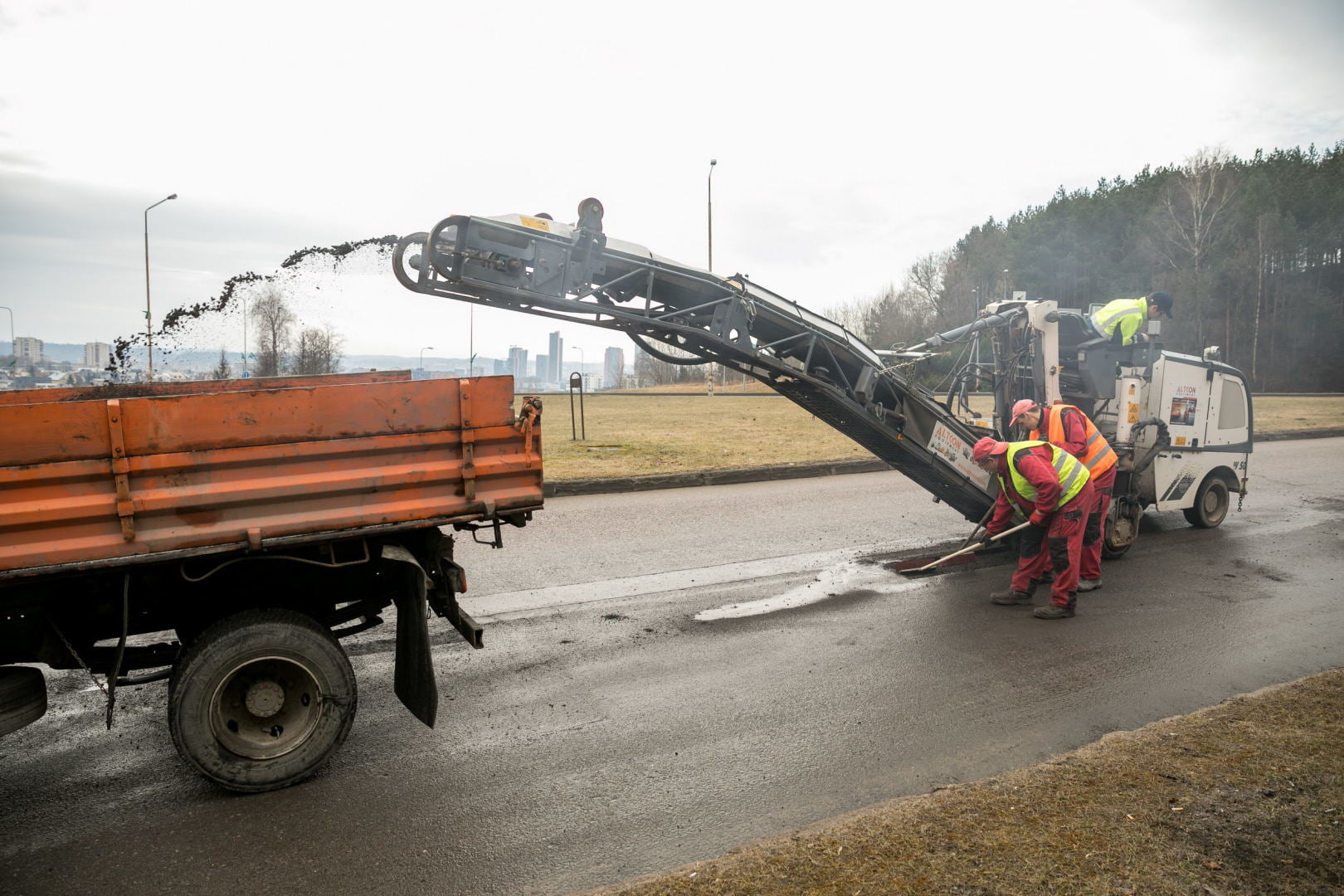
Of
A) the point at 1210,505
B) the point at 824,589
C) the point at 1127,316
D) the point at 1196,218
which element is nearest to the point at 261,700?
the point at 824,589

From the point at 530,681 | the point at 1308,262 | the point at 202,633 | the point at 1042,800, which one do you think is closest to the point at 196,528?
the point at 202,633

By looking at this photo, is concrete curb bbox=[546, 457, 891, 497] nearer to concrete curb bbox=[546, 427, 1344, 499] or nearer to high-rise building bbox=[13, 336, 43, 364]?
concrete curb bbox=[546, 427, 1344, 499]

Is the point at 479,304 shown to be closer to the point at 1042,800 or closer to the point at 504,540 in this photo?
the point at 504,540

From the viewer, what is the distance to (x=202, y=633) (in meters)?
3.89

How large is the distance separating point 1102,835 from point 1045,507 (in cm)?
370

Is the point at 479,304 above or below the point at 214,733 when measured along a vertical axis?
above

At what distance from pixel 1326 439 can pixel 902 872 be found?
21.2m

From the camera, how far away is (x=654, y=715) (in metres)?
4.79

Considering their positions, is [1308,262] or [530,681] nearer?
[530,681]

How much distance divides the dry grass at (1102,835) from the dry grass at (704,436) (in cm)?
865

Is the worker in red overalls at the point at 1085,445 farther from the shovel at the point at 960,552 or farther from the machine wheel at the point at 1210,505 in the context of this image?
the machine wheel at the point at 1210,505

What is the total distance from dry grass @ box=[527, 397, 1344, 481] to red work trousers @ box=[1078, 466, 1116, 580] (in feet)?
21.3

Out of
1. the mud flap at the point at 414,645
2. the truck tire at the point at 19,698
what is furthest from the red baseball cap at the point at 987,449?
the truck tire at the point at 19,698

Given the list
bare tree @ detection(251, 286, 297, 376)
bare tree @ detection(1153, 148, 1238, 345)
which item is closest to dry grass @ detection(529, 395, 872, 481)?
bare tree @ detection(251, 286, 297, 376)
